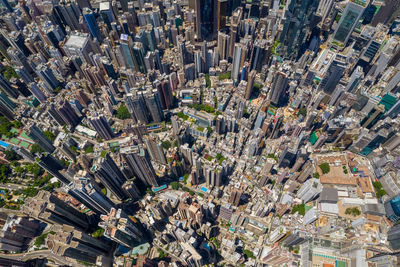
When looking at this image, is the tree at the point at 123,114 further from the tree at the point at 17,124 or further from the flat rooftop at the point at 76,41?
the flat rooftop at the point at 76,41

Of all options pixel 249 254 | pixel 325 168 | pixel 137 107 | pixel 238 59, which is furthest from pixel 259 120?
pixel 137 107

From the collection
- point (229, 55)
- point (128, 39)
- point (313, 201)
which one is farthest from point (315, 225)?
point (128, 39)

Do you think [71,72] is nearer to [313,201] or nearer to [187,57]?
[187,57]

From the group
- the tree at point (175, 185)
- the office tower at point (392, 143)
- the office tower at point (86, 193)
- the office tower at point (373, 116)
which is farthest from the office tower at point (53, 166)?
the office tower at point (392, 143)

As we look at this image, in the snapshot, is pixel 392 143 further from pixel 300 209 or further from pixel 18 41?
pixel 18 41

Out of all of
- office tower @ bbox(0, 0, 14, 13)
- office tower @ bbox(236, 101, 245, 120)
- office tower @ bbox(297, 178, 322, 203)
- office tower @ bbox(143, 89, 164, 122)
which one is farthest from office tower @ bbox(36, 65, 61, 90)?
office tower @ bbox(297, 178, 322, 203)

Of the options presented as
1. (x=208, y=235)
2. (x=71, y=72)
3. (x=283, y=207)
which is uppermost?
(x=71, y=72)

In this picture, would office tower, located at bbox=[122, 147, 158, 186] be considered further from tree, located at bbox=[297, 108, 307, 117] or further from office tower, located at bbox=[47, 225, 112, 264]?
tree, located at bbox=[297, 108, 307, 117]
